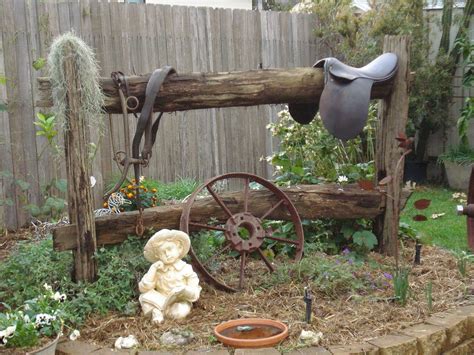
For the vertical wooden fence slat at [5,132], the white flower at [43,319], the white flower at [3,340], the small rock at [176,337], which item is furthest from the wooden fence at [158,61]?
the small rock at [176,337]

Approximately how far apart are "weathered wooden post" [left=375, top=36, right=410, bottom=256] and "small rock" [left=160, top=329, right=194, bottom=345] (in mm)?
1971

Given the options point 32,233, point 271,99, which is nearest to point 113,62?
point 32,233

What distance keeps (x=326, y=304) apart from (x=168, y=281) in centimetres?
97

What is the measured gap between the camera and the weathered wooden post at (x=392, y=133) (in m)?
4.80

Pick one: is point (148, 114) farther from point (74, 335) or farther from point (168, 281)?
point (74, 335)

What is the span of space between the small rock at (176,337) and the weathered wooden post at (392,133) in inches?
77.6

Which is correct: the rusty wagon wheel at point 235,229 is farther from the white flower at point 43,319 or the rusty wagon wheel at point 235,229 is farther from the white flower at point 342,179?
the white flower at point 43,319

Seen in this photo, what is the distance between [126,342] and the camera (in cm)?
332

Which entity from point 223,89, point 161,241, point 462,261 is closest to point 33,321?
point 161,241

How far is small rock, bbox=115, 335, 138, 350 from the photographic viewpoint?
3.31m

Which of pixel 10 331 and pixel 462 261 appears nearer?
pixel 10 331

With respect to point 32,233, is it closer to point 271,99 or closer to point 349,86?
point 271,99

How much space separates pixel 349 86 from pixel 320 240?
135 centimetres

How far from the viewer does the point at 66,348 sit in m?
3.31
